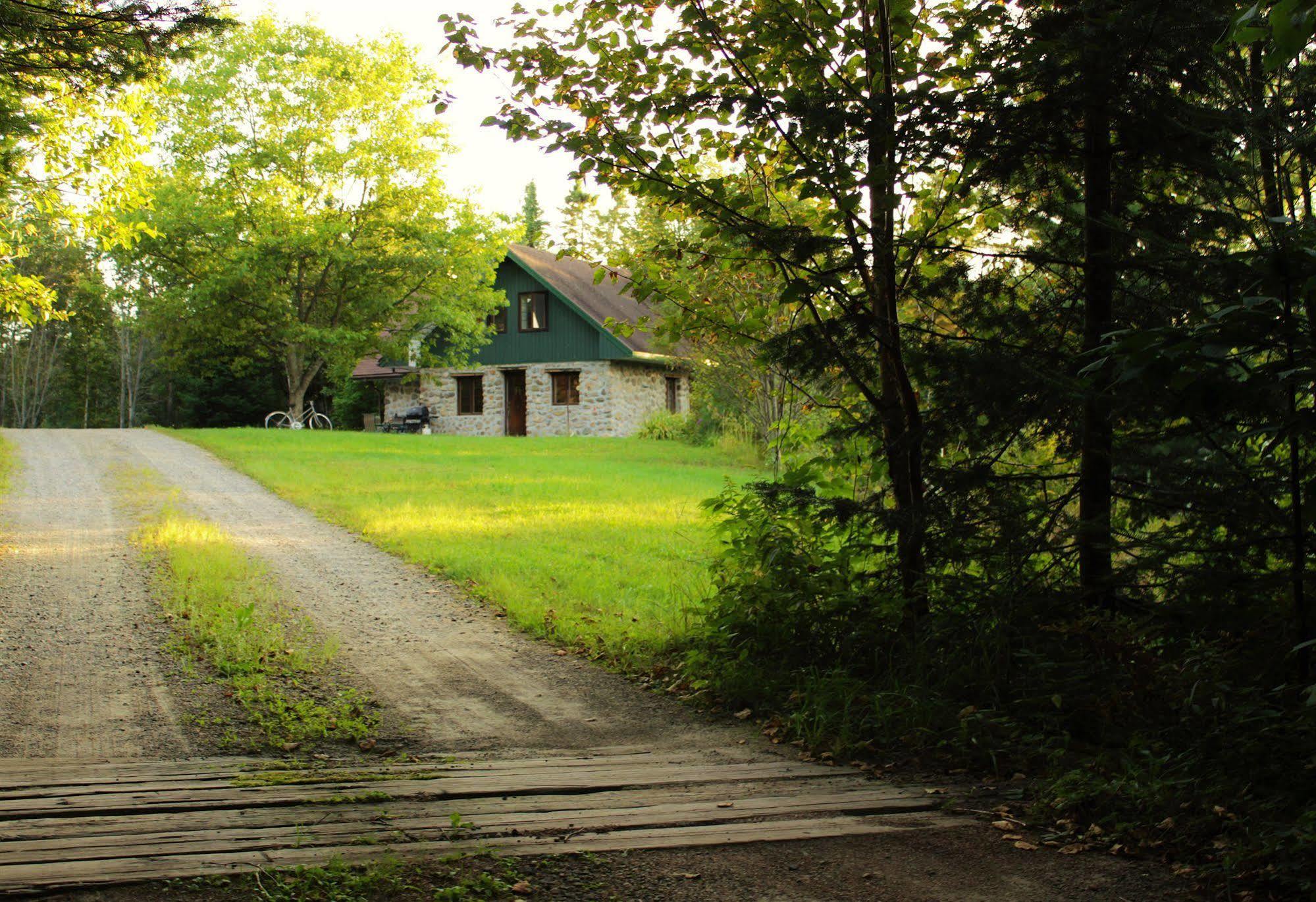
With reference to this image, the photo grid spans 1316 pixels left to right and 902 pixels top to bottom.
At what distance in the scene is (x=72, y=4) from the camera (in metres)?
6.28

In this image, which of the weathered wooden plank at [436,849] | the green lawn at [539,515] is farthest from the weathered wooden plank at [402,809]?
the green lawn at [539,515]

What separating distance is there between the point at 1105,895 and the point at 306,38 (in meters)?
32.4

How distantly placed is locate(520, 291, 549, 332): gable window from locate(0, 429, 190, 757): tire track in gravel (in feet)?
70.5

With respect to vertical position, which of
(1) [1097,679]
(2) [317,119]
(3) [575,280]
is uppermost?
(2) [317,119]

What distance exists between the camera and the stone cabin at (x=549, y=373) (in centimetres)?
3203

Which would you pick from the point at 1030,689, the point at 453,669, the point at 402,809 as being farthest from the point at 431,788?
the point at 1030,689

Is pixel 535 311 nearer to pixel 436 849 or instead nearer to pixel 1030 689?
pixel 1030 689

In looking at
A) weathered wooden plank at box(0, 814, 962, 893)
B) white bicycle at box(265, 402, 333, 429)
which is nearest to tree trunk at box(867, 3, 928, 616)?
weathered wooden plank at box(0, 814, 962, 893)

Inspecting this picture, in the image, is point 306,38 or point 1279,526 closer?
point 1279,526

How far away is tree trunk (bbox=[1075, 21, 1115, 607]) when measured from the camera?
497 centimetres

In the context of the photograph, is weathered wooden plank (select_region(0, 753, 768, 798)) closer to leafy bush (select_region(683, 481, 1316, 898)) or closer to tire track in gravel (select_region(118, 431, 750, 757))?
tire track in gravel (select_region(118, 431, 750, 757))

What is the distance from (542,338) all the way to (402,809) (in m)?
30.1

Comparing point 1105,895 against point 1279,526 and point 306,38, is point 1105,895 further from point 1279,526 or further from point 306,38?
point 306,38

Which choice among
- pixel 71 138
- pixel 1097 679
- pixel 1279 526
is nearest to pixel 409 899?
pixel 1097 679
